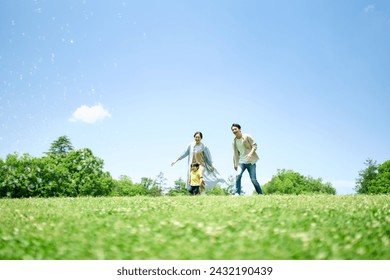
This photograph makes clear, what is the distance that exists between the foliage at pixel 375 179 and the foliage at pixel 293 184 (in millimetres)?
17967

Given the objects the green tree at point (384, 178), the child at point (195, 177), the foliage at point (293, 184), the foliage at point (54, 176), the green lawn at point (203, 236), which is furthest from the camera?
the foliage at point (293, 184)

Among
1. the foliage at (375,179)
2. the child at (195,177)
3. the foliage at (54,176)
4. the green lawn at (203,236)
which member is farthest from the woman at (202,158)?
the foliage at (375,179)

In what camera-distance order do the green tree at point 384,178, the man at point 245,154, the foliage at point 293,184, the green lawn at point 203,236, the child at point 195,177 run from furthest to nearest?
1. the foliage at point 293,184
2. the green tree at point 384,178
3. the child at point 195,177
4. the man at point 245,154
5. the green lawn at point 203,236

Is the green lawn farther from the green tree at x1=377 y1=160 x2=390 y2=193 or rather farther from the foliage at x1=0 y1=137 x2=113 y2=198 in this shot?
the green tree at x1=377 y1=160 x2=390 y2=193

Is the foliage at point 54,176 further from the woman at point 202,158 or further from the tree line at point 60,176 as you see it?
the woman at point 202,158

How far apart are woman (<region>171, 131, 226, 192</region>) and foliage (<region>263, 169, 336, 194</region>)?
3033 inches

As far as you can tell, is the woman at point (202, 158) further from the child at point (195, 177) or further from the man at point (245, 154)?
the man at point (245, 154)

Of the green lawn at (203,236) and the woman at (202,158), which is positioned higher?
the woman at (202,158)

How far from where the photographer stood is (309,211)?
6.31 metres

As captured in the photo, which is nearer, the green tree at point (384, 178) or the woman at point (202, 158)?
the woman at point (202, 158)

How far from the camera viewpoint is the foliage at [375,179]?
6419 cm

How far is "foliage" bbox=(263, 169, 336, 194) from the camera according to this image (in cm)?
9244

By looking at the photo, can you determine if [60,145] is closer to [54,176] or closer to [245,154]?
[54,176]
